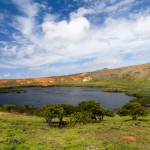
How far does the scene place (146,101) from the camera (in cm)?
14062

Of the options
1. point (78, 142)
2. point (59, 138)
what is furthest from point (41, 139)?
point (78, 142)

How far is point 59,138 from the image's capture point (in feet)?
142

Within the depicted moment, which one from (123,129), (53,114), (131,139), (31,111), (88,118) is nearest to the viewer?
(131,139)

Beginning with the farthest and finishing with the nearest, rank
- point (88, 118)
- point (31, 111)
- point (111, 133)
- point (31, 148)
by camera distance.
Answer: point (31, 111) < point (88, 118) < point (111, 133) < point (31, 148)

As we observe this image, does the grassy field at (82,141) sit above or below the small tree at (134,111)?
below

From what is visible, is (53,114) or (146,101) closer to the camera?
(53,114)

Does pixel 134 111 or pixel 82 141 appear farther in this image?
pixel 134 111

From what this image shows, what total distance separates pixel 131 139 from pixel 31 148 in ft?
54.1

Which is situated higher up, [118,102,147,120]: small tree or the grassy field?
[118,102,147,120]: small tree

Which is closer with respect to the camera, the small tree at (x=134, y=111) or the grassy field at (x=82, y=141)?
the grassy field at (x=82, y=141)

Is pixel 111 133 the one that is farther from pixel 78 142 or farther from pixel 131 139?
pixel 78 142

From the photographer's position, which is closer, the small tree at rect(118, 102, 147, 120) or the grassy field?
the grassy field

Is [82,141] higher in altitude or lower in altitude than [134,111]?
lower

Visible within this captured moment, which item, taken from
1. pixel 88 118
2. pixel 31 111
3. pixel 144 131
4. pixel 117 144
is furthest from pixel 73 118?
pixel 31 111
